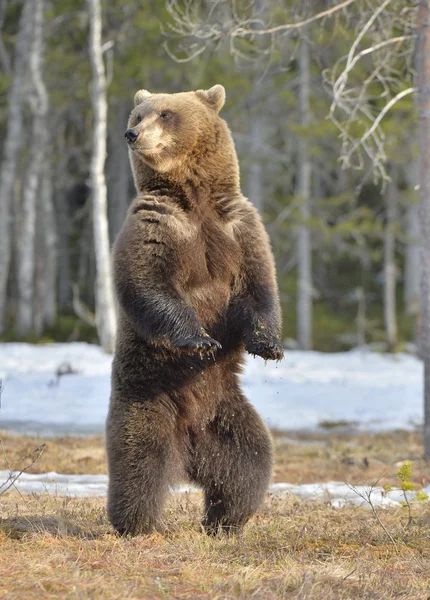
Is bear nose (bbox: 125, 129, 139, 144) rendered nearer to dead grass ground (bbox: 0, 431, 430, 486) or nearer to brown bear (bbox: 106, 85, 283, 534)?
brown bear (bbox: 106, 85, 283, 534)

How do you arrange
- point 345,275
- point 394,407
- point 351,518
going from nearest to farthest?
point 351,518, point 394,407, point 345,275

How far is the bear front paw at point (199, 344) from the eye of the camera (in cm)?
480

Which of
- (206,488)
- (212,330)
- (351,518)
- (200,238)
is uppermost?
(200,238)

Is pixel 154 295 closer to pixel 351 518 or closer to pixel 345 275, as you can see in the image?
pixel 351 518

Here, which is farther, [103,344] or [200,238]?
[103,344]

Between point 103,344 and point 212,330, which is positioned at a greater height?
point 212,330

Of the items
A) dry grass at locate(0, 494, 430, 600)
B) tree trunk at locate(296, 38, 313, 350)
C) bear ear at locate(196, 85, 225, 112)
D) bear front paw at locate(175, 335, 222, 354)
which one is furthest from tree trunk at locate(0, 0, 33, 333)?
bear front paw at locate(175, 335, 222, 354)

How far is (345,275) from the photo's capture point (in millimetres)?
34906

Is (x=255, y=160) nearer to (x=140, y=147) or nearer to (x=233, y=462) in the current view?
(x=140, y=147)

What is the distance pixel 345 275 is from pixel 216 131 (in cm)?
2978

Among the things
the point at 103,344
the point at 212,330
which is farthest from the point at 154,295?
the point at 103,344

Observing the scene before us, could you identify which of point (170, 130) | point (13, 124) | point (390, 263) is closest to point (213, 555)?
point (170, 130)

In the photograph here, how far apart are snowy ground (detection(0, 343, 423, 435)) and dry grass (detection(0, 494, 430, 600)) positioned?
627 centimetres

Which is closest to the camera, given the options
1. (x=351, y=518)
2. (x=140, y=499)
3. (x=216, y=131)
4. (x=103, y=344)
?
(x=140, y=499)
